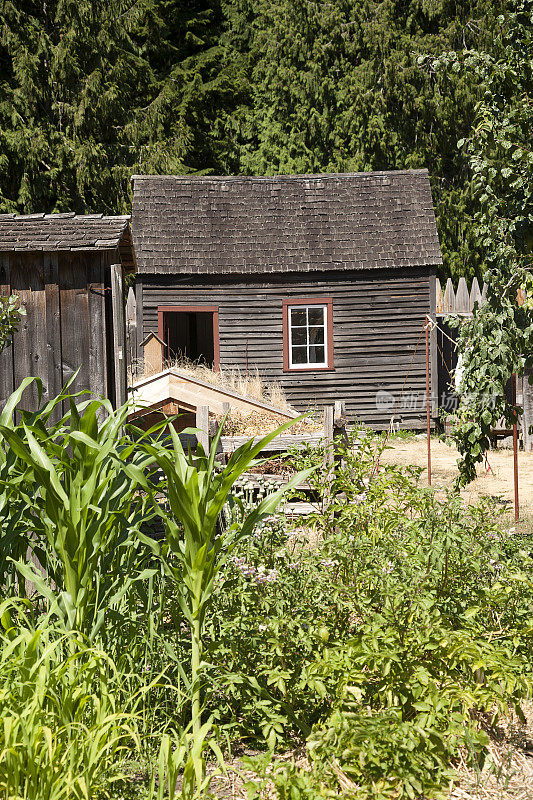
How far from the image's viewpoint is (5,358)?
5578mm

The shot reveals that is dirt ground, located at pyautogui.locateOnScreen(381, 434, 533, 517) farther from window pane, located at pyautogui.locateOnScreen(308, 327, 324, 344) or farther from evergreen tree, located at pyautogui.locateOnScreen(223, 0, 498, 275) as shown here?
evergreen tree, located at pyautogui.locateOnScreen(223, 0, 498, 275)

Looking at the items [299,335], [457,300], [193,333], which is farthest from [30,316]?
[193,333]

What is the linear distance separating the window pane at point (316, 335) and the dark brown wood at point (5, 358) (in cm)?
1061

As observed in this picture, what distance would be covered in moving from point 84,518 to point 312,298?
12.9 metres

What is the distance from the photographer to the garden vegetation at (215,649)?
2729 mm

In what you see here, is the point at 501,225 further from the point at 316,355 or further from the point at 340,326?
the point at 316,355

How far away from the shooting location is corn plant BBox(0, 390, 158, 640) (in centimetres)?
307

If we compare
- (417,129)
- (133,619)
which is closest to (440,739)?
(133,619)

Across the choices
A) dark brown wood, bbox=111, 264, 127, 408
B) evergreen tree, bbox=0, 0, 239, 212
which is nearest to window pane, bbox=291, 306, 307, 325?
evergreen tree, bbox=0, 0, 239, 212

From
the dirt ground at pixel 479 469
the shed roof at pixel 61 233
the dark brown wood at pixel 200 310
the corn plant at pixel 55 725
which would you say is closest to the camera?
the corn plant at pixel 55 725

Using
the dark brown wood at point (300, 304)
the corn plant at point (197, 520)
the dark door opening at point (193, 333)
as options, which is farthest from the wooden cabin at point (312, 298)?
the corn plant at point (197, 520)

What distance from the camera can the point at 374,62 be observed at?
25.3 m

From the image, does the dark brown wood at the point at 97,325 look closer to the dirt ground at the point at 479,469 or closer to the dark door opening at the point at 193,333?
the dirt ground at the point at 479,469

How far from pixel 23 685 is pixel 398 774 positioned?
1338 millimetres
